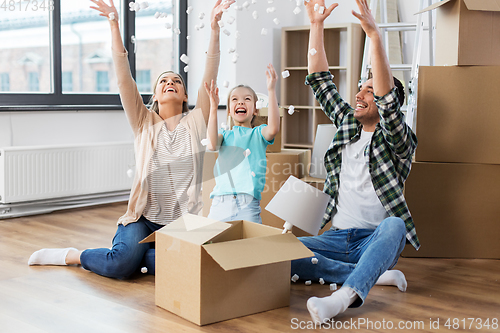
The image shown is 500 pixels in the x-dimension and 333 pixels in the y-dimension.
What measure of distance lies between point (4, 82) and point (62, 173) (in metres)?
0.72

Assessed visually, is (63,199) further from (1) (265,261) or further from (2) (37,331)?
(1) (265,261)

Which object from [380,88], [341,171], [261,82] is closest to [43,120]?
[261,82]

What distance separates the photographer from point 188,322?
5.04 ft

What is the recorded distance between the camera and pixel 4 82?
3475 millimetres

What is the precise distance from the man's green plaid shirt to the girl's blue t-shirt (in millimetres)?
269

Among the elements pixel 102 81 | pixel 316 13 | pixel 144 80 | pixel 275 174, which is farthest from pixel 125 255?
pixel 144 80

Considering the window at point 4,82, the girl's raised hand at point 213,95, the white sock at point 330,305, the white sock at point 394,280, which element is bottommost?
the white sock at point 394,280

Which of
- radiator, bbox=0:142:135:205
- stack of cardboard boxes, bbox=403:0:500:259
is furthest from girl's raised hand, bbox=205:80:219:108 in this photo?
radiator, bbox=0:142:135:205

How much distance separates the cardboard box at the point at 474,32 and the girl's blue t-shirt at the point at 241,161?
97 cm

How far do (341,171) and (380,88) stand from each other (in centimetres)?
39

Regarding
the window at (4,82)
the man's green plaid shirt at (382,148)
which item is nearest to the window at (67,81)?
the window at (4,82)

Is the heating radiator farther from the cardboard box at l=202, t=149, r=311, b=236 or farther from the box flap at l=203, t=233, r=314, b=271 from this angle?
the box flap at l=203, t=233, r=314, b=271

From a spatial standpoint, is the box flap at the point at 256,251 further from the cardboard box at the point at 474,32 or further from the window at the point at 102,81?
the window at the point at 102,81

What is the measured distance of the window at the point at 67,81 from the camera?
150 inches
